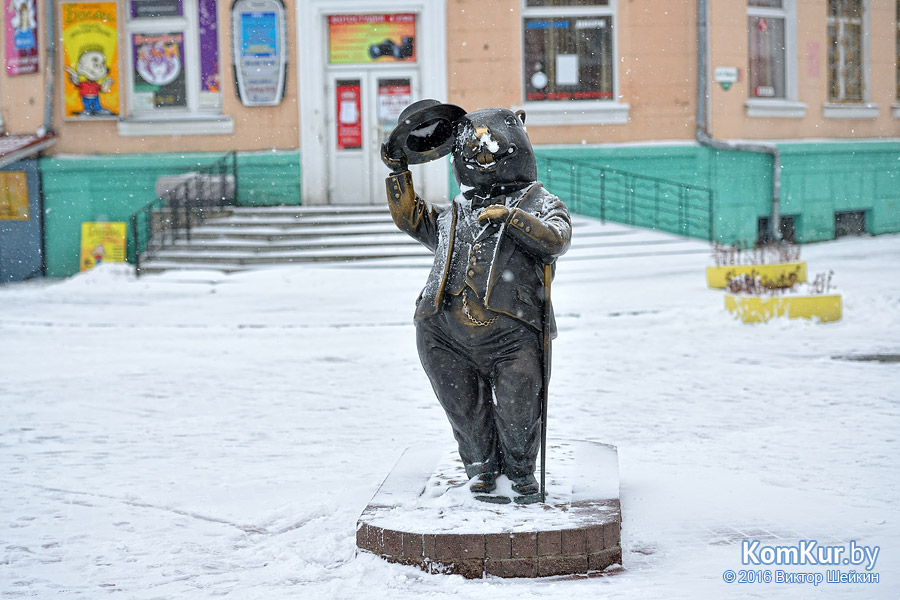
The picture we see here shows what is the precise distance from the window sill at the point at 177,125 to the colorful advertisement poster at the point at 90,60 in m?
0.35

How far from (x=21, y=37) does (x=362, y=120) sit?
20.2 ft

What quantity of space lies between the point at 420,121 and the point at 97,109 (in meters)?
15.0

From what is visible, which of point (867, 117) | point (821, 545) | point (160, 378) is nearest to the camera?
point (821, 545)

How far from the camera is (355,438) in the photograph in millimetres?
5980

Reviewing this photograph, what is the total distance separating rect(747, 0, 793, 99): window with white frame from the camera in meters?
18.0

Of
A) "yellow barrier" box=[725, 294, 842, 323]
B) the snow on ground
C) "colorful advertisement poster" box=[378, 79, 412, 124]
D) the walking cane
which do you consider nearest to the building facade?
"colorful advertisement poster" box=[378, 79, 412, 124]

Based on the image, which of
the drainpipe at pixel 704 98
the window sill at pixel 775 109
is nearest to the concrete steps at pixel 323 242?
the drainpipe at pixel 704 98

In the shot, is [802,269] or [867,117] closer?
[802,269]

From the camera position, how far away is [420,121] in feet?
13.1

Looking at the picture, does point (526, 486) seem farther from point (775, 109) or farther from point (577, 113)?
point (775, 109)

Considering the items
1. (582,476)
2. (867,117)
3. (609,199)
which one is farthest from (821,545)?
(867,117)

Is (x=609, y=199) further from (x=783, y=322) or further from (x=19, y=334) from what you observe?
(x=19, y=334)

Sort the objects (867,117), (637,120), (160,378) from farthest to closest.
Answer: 1. (867,117)
2. (637,120)
3. (160,378)

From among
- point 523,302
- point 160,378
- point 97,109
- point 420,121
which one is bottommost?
point 160,378
